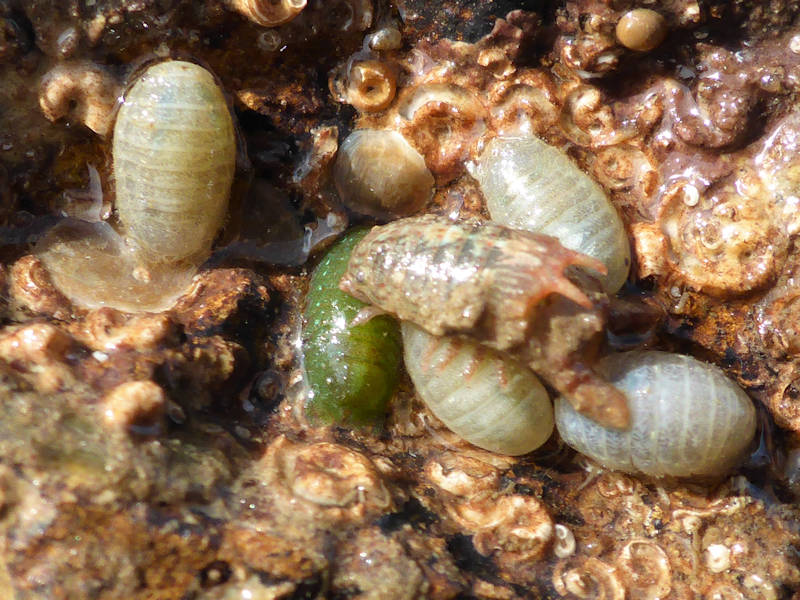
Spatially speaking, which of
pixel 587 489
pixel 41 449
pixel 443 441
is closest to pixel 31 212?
pixel 41 449

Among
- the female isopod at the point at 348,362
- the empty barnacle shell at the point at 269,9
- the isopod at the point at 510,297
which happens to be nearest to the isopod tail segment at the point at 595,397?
the isopod at the point at 510,297

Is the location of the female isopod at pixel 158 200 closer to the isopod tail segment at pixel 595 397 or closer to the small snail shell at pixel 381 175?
the small snail shell at pixel 381 175

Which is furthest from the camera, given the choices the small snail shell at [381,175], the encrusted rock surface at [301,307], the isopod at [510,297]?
the small snail shell at [381,175]

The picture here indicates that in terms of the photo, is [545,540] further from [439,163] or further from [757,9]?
[757,9]

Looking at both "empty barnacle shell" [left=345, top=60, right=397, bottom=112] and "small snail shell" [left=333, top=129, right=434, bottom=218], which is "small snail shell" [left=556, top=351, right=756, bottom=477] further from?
"empty barnacle shell" [left=345, top=60, right=397, bottom=112]

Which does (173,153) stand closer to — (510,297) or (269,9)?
(269,9)

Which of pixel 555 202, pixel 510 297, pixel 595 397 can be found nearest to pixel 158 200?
pixel 510 297
